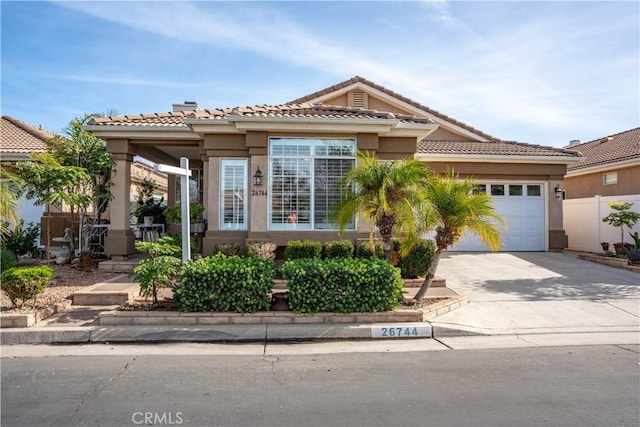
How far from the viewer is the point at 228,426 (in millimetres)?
3762

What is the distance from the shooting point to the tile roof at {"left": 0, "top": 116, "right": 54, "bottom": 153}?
14.5 metres

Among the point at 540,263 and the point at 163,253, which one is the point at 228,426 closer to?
A: the point at 163,253

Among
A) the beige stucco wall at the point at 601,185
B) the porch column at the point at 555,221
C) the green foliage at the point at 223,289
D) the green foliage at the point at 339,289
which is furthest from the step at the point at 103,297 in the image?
the beige stucco wall at the point at 601,185

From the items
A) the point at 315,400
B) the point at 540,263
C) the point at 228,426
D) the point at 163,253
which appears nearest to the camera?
the point at 228,426

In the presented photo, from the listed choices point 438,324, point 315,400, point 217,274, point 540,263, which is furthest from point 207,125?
point 540,263

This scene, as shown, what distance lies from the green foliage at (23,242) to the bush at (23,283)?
5.71 m

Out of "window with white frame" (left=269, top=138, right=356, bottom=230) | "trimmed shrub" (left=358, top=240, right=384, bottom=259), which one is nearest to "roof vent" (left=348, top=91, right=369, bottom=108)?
"window with white frame" (left=269, top=138, right=356, bottom=230)

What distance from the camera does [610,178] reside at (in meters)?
16.1

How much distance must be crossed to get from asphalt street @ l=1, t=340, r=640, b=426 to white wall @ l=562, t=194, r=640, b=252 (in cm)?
976

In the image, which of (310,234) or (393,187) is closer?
(393,187)

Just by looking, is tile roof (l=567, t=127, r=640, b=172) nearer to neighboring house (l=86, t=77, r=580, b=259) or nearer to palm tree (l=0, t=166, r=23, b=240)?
neighboring house (l=86, t=77, r=580, b=259)

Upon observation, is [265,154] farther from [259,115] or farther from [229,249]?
[229,249]

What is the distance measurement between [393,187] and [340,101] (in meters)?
10.00

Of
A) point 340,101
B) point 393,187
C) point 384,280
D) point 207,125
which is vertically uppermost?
point 340,101
